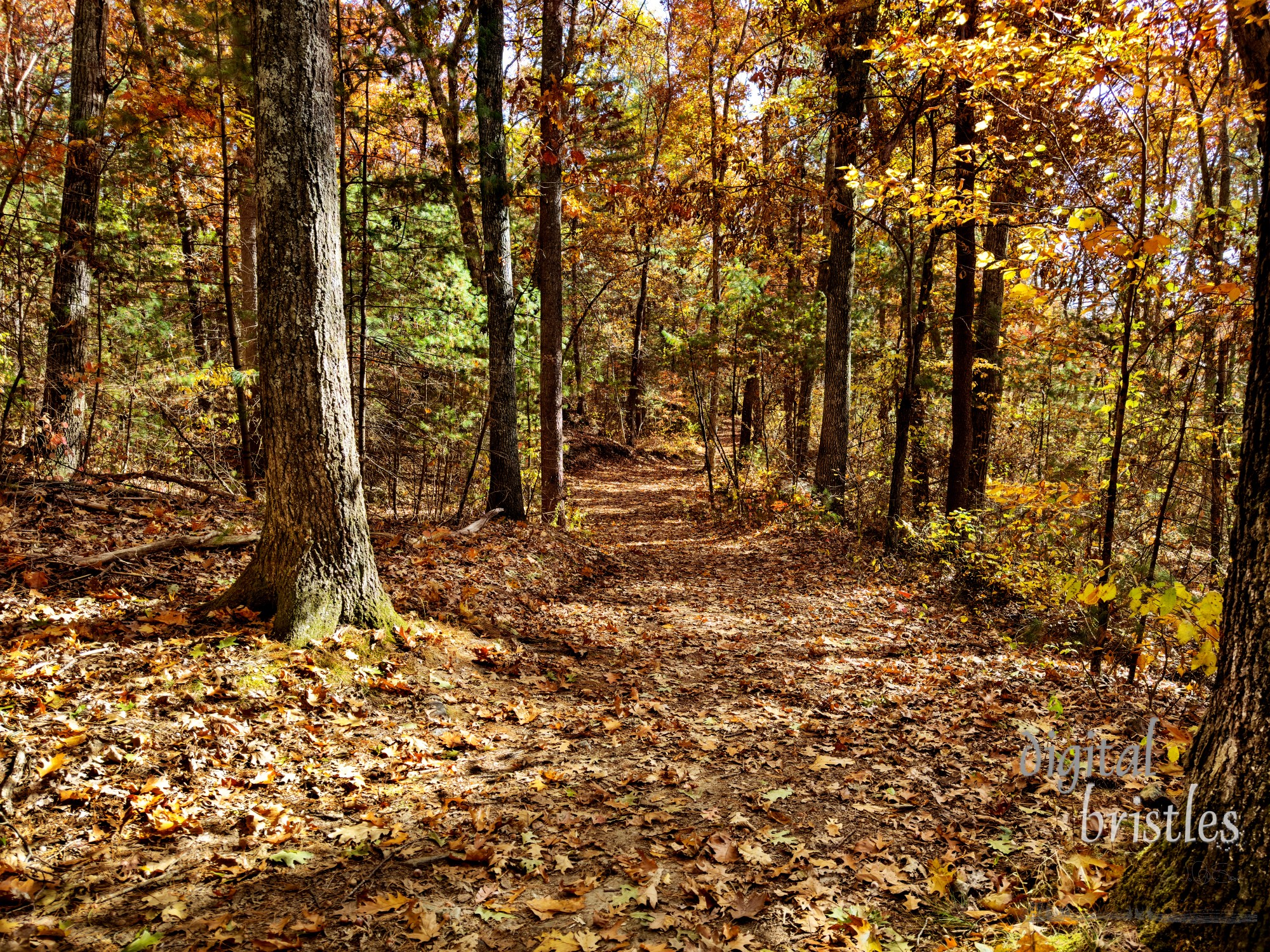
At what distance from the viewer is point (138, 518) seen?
6.49m

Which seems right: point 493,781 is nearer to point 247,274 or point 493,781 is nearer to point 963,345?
point 963,345

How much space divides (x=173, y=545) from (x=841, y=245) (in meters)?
11.3

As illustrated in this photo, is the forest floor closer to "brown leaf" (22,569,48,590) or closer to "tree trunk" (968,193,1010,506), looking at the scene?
"brown leaf" (22,569,48,590)

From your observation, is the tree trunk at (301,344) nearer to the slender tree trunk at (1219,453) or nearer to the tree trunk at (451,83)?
the tree trunk at (451,83)

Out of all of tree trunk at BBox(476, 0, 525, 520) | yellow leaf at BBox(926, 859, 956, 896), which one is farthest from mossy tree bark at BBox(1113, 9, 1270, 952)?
tree trunk at BBox(476, 0, 525, 520)

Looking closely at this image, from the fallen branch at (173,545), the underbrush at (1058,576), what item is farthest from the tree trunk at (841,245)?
the fallen branch at (173,545)

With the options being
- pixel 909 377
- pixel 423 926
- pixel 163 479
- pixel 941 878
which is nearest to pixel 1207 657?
pixel 941 878

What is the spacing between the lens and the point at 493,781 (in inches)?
160

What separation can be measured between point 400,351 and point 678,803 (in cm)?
966

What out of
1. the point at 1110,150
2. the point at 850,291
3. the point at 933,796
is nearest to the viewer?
the point at 933,796

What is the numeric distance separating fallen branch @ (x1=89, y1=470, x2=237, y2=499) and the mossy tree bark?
29.2 feet

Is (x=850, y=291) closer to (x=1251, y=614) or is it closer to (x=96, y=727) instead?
(x=1251, y=614)

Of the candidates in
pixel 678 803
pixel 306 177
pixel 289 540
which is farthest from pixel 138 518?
pixel 678 803

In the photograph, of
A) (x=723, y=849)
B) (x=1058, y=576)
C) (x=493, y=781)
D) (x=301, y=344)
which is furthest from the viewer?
(x=1058, y=576)
